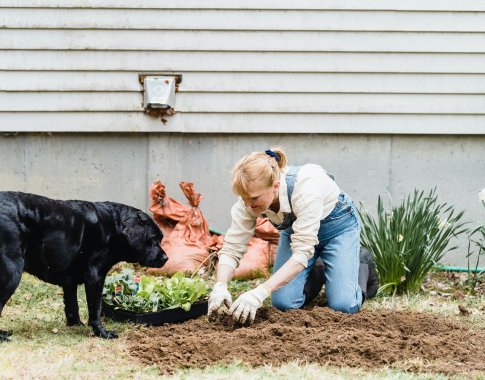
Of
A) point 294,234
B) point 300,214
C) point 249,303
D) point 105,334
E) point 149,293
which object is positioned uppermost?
point 300,214

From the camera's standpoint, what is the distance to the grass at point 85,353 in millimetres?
4031

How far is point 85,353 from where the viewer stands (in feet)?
14.8

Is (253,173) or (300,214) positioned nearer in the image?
(253,173)

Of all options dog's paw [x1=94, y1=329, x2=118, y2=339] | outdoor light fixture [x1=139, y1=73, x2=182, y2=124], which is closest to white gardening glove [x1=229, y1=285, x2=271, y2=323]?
dog's paw [x1=94, y1=329, x2=118, y2=339]

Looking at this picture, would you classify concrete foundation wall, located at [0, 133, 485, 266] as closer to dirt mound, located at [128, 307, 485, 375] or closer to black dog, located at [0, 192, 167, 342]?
black dog, located at [0, 192, 167, 342]

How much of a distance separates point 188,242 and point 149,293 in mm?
1695

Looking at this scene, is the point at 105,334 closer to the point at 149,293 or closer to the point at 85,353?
the point at 85,353

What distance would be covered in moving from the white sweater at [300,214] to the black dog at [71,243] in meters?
0.51

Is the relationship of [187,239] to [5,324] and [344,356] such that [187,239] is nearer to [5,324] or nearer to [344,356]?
[5,324]

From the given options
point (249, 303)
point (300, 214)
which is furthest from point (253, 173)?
point (249, 303)

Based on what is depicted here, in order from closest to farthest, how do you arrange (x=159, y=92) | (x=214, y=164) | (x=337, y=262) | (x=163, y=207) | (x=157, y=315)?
(x=157, y=315)
(x=337, y=262)
(x=163, y=207)
(x=159, y=92)
(x=214, y=164)

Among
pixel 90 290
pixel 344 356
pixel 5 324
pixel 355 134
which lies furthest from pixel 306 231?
pixel 355 134

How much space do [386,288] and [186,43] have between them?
9.82ft

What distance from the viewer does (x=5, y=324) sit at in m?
5.30
